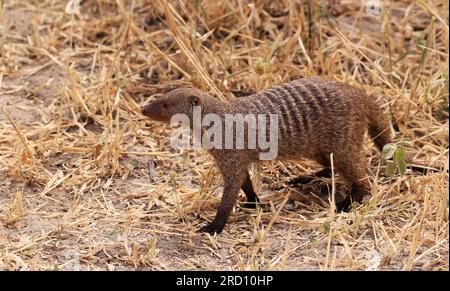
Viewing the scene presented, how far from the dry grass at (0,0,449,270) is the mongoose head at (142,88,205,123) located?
1.32ft

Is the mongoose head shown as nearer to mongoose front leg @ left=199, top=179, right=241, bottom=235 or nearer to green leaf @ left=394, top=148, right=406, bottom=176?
mongoose front leg @ left=199, top=179, right=241, bottom=235

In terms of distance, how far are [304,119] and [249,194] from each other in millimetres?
439

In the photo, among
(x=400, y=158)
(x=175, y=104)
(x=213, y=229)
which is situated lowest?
(x=213, y=229)

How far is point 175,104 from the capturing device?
3.88 meters

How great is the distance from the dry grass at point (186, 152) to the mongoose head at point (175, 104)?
401 mm

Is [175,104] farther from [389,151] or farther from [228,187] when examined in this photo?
[389,151]

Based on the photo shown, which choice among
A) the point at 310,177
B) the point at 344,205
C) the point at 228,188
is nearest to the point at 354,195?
the point at 344,205

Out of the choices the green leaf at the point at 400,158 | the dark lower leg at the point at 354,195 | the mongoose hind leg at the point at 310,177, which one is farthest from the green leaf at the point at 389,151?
the mongoose hind leg at the point at 310,177

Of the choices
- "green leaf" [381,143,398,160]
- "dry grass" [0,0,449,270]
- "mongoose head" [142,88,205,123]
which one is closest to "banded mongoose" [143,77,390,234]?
"mongoose head" [142,88,205,123]

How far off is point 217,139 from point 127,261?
691 mm

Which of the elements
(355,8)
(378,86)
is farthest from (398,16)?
(378,86)

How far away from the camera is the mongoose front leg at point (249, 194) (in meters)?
4.04

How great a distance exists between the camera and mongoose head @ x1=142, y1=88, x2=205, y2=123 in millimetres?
3867

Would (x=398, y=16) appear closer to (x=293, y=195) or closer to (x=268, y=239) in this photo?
(x=293, y=195)
